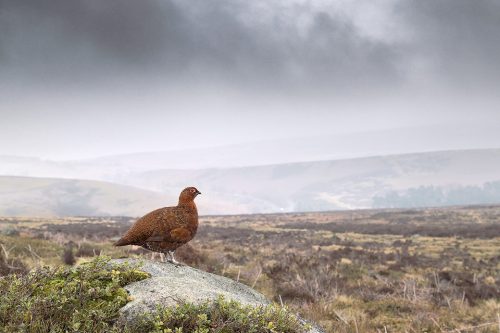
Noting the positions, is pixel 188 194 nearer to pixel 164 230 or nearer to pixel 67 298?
pixel 164 230

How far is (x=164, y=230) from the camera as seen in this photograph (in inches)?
197

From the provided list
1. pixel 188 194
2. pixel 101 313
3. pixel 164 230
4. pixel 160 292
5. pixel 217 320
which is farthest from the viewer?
pixel 188 194

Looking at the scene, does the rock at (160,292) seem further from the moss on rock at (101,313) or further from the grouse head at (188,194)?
the grouse head at (188,194)

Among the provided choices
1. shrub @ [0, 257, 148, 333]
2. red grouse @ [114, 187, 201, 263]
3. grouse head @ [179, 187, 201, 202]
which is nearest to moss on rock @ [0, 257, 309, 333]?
shrub @ [0, 257, 148, 333]

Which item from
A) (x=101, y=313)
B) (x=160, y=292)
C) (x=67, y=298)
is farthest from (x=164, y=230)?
(x=101, y=313)

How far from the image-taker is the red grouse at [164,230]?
4973 mm

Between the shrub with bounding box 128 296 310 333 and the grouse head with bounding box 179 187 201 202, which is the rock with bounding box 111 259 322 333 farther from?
the grouse head with bounding box 179 187 201 202

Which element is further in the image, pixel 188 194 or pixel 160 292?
pixel 188 194

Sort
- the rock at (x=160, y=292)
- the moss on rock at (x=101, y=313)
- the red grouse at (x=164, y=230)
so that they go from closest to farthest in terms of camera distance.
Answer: the moss on rock at (x=101, y=313) → the rock at (x=160, y=292) → the red grouse at (x=164, y=230)

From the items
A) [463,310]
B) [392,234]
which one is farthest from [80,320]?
[392,234]

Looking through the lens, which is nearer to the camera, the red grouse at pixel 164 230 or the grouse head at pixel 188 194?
the red grouse at pixel 164 230

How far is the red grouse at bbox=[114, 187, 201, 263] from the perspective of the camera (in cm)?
497

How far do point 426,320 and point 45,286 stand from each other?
9.57 metres

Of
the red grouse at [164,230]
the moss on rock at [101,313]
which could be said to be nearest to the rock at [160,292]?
the moss on rock at [101,313]
